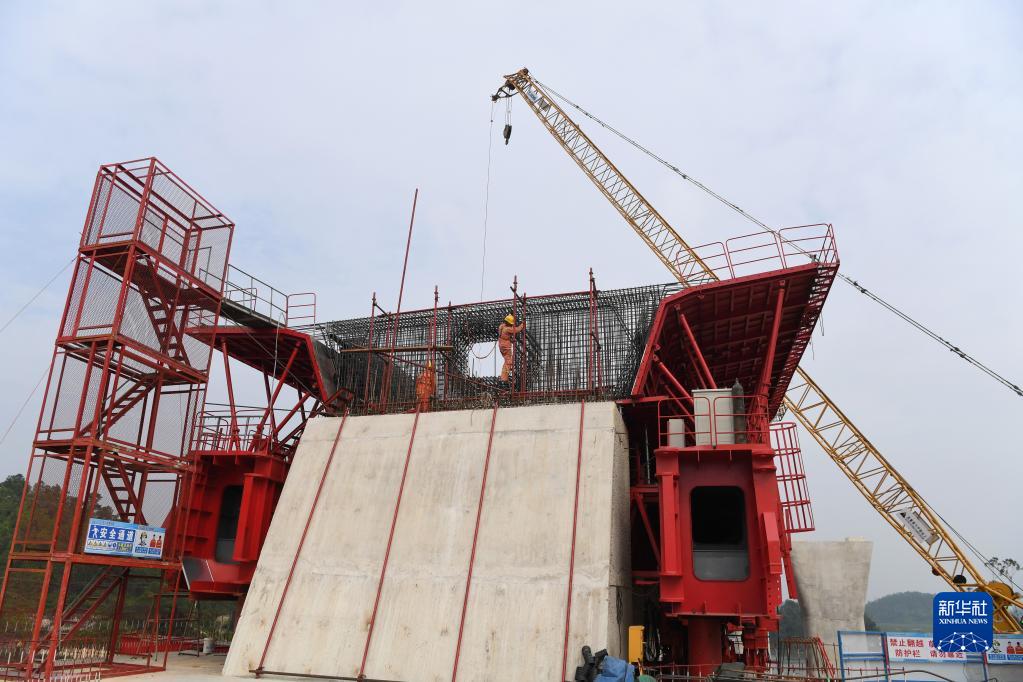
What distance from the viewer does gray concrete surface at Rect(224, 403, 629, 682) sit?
1789 centimetres

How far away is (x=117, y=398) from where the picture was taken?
861 inches

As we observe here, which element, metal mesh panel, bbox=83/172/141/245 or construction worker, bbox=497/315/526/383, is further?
construction worker, bbox=497/315/526/383

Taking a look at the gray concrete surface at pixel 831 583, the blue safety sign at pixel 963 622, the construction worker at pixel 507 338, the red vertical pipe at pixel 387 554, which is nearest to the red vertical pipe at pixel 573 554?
the construction worker at pixel 507 338

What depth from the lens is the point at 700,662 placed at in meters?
19.8

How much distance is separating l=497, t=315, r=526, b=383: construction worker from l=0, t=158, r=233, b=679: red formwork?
32.9 feet

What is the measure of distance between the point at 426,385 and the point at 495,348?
3067 mm

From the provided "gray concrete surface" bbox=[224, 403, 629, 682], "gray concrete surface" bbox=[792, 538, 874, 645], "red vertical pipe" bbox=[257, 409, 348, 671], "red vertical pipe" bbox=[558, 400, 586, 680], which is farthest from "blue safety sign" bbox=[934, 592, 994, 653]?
"gray concrete surface" bbox=[792, 538, 874, 645]

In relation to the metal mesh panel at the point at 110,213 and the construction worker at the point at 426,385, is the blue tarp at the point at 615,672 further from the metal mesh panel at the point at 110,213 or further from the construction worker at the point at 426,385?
the metal mesh panel at the point at 110,213

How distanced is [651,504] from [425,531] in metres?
7.84

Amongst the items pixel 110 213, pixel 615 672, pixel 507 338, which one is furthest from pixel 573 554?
pixel 110 213

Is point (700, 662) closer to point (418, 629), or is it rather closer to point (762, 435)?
point (762, 435)

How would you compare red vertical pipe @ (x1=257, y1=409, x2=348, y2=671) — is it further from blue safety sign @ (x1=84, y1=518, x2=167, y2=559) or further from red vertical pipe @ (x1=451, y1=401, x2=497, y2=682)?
red vertical pipe @ (x1=451, y1=401, x2=497, y2=682)

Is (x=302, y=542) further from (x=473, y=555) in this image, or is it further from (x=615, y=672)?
(x=615, y=672)

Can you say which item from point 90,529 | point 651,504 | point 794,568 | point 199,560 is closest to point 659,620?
point 651,504
